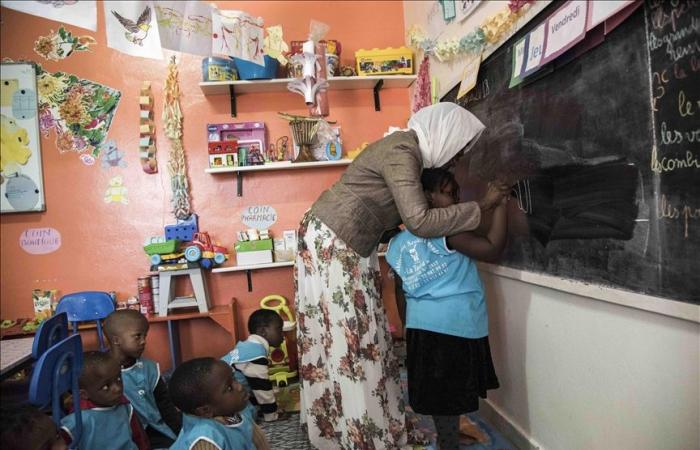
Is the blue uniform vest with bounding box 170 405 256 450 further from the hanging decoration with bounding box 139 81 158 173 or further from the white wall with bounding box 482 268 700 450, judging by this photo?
the hanging decoration with bounding box 139 81 158 173

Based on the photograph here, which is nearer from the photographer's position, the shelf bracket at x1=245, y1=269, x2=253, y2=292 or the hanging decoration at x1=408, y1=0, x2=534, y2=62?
the hanging decoration at x1=408, y1=0, x2=534, y2=62

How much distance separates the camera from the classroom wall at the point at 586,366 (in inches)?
40.1

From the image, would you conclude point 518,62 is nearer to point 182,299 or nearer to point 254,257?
point 254,257

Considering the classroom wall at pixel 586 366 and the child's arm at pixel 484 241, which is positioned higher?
the child's arm at pixel 484 241

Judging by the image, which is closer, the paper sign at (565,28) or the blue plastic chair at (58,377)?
the paper sign at (565,28)

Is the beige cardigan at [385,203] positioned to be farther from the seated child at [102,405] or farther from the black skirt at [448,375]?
the seated child at [102,405]

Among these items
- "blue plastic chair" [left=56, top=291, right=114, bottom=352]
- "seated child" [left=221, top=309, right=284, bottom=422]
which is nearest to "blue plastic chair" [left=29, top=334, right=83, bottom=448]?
"seated child" [left=221, top=309, right=284, bottom=422]

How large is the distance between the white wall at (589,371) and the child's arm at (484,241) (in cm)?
24

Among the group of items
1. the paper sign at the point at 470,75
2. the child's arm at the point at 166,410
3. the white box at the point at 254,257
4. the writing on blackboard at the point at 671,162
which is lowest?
the child's arm at the point at 166,410

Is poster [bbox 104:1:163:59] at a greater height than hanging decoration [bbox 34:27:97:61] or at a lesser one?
lesser

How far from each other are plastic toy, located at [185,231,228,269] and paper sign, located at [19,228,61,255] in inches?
33.8

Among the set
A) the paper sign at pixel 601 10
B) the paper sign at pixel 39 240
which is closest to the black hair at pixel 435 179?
the paper sign at pixel 601 10

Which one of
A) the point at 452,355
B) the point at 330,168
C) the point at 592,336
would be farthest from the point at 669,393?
the point at 330,168

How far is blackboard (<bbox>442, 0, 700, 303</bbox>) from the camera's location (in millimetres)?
945
